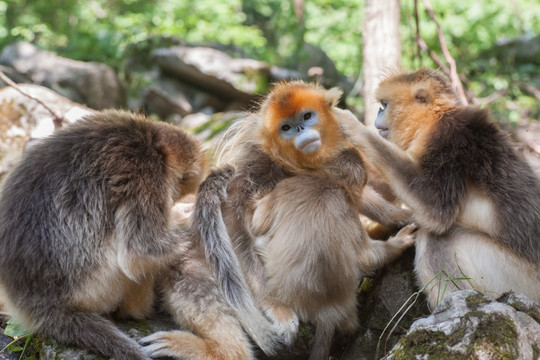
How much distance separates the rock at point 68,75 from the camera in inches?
429

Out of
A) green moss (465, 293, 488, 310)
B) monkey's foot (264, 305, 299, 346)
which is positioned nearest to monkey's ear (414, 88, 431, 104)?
green moss (465, 293, 488, 310)

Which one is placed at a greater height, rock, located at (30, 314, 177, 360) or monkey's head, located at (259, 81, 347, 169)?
monkey's head, located at (259, 81, 347, 169)

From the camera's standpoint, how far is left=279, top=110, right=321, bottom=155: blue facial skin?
11.8 ft

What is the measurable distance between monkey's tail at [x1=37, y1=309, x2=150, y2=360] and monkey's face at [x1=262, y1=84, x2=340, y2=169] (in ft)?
4.81

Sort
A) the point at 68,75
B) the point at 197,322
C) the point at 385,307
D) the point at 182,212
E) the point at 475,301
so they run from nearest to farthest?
1. the point at 475,301
2. the point at 197,322
3. the point at 182,212
4. the point at 385,307
5. the point at 68,75

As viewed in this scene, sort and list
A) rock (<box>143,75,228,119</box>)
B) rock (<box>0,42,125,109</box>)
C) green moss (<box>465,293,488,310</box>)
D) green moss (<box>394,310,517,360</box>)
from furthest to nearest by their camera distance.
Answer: rock (<box>143,75,228,119</box>), rock (<box>0,42,125,109</box>), green moss (<box>465,293,488,310</box>), green moss (<box>394,310,517,360</box>)

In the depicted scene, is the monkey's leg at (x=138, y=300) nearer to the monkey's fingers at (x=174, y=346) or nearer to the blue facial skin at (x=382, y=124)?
the monkey's fingers at (x=174, y=346)

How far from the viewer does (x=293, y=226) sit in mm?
3459

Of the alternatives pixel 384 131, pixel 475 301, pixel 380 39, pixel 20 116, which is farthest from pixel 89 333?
pixel 380 39

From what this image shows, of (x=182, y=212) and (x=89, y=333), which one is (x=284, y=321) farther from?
(x=89, y=333)

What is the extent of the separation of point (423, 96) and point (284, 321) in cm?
177

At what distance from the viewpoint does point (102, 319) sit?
3.26m

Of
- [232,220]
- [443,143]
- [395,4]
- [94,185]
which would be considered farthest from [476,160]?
[395,4]

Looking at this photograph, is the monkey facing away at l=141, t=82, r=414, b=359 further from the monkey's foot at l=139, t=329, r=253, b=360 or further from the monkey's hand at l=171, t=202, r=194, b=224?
the monkey's hand at l=171, t=202, r=194, b=224
